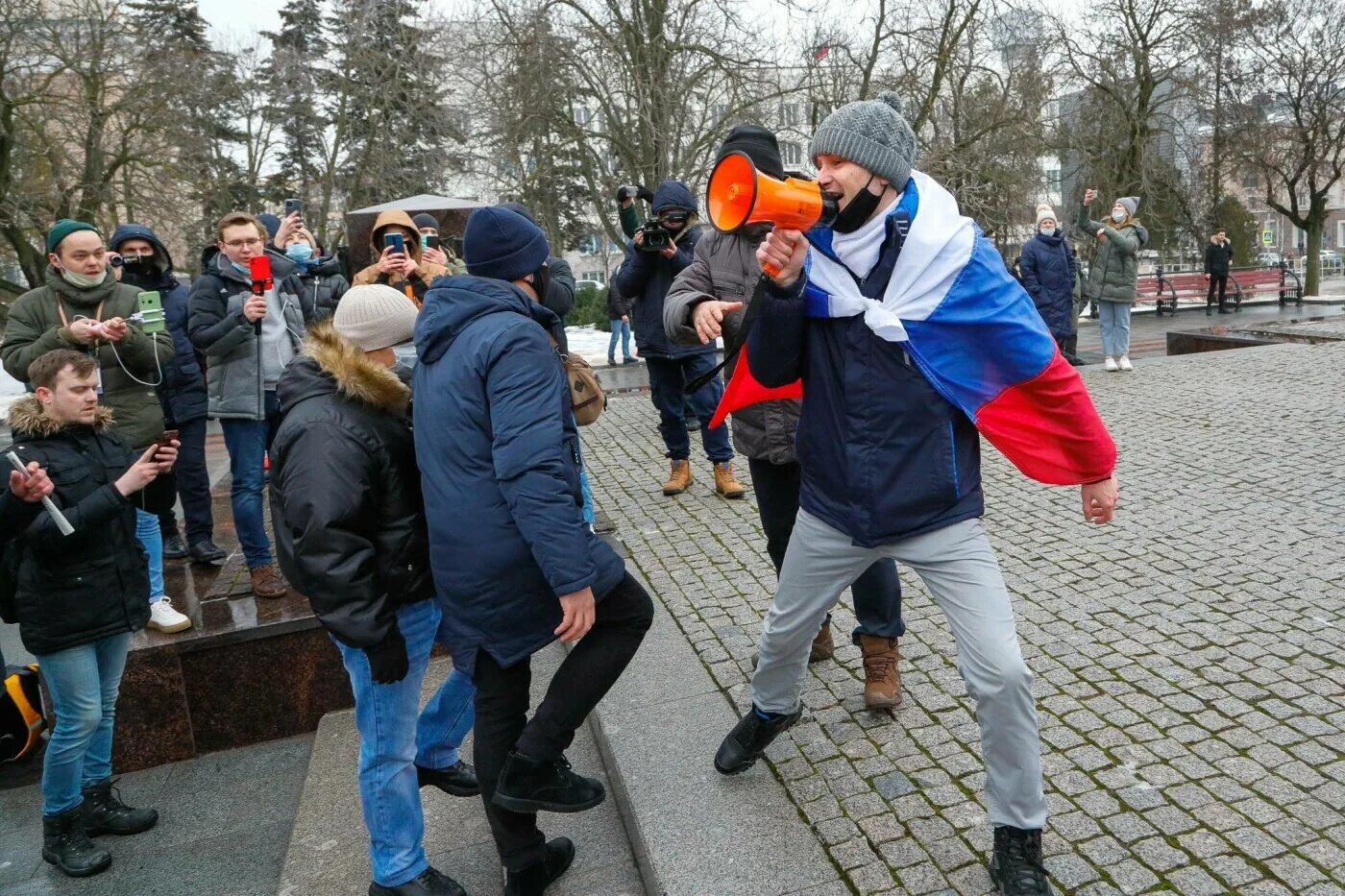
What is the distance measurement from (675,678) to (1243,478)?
4465 millimetres

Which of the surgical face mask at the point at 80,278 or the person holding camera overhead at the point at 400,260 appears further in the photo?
the person holding camera overhead at the point at 400,260

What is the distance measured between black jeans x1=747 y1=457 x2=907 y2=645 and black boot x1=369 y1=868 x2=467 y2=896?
5.19 ft

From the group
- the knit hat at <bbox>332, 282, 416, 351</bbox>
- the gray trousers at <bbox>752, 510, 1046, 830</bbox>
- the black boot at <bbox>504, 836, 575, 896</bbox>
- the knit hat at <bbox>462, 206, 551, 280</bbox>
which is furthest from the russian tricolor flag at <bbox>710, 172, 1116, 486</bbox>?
the black boot at <bbox>504, 836, 575, 896</bbox>

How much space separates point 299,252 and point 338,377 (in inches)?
131

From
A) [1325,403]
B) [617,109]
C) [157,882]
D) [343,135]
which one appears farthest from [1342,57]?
[157,882]

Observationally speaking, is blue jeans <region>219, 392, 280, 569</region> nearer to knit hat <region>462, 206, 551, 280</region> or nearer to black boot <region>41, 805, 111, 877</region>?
black boot <region>41, 805, 111, 877</region>

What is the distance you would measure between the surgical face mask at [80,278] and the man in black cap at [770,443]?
2824mm

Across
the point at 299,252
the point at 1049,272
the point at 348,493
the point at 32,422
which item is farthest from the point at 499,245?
the point at 1049,272

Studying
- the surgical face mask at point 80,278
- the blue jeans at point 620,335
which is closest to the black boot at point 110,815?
the surgical face mask at point 80,278

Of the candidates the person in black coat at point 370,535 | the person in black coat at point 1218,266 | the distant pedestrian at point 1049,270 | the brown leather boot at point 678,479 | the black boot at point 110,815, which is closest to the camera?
the person in black coat at point 370,535

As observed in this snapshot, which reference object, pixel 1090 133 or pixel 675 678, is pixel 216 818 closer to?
pixel 675 678

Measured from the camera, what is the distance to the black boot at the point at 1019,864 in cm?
267

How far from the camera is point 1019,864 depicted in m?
2.70

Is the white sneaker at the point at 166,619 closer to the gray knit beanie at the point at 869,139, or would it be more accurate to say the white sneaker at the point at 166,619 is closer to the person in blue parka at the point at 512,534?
the person in blue parka at the point at 512,534
